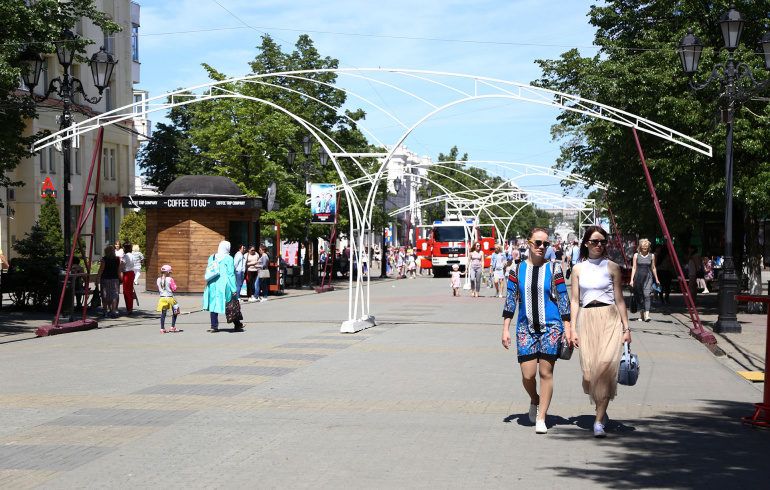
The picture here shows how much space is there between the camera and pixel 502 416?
877 cm

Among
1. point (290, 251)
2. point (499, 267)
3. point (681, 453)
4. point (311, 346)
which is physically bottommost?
point (681, 453)

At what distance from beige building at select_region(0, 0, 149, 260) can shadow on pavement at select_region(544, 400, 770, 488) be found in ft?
118

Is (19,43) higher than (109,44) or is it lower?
lower

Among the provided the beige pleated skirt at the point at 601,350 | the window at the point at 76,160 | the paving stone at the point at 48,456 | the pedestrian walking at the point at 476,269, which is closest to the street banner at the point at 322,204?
the pedestrian walking at the point at 476,269

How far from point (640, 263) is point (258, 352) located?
9.87 m

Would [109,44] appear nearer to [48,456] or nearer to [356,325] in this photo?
[356,325]

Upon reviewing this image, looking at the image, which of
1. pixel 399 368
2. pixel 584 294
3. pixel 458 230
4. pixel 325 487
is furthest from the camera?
pixel 458 230

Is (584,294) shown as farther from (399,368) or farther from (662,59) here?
(662,59)

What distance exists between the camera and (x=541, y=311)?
8.05 m

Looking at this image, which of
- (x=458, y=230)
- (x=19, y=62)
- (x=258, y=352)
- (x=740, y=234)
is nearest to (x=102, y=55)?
(x=19, y=62)

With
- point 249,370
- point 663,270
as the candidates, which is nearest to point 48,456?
point 249,370

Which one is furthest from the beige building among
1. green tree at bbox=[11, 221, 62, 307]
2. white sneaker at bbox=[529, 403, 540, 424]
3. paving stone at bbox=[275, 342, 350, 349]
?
white sneaker at bbox=[529, 403, 540, 424]

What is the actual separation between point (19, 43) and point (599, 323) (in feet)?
47.7

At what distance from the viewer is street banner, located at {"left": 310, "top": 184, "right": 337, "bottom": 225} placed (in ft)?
118
